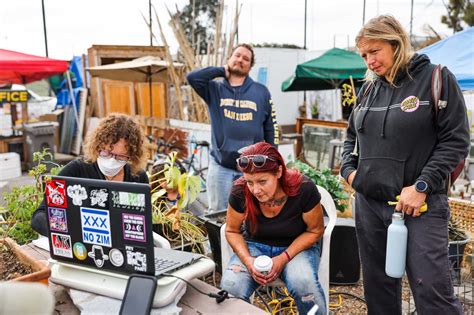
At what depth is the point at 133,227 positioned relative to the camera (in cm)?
123

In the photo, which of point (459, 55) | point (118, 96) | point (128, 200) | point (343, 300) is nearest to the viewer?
point (128, 200)

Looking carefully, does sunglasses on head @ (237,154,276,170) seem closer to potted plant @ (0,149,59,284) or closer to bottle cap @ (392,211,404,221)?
bottle cap @ (392,211,404,221)

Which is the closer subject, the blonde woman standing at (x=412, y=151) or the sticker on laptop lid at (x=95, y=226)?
the sticker on laptop lid at (x=95, y=226)

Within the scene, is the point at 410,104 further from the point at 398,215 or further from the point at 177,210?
A: the point at 177,210

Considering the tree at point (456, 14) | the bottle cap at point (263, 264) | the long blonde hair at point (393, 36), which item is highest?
the tree at point (456, 14)

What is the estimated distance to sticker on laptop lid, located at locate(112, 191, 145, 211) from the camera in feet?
3.98

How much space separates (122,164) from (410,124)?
52.9 inches

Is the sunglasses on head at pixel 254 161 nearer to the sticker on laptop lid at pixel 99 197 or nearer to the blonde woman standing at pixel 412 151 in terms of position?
the blonde woman standing at pixel 412 151

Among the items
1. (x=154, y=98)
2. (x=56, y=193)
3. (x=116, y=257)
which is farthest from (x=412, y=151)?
A: (x=154, y=98)

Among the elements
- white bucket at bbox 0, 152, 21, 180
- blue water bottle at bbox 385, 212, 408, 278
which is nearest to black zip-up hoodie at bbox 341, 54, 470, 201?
blue water bottle at bbox 385, 212, 408, 278

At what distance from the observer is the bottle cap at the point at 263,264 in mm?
1933

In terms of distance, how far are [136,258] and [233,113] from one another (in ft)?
6.97

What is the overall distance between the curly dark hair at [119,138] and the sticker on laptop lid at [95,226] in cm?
91

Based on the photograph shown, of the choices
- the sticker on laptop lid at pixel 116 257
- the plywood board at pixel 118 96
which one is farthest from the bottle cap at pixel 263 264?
the plywood board at pixel 118 96
